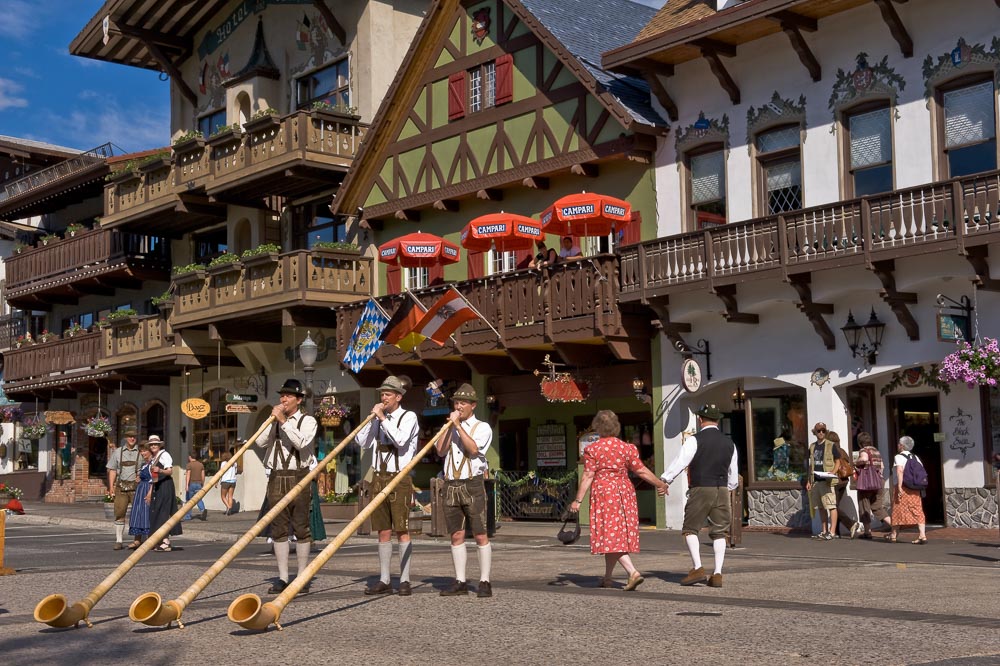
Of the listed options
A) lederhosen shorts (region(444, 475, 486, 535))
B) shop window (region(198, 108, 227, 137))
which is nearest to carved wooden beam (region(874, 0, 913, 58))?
lederhosen shorts (region(444, 475, 486, 535))

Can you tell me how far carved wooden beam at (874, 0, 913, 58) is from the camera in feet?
67.3

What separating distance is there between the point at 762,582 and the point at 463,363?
15691 mm

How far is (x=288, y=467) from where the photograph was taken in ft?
38.8

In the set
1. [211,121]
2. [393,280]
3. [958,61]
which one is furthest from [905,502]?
[211,121]

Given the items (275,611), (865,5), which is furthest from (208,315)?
(275,611)

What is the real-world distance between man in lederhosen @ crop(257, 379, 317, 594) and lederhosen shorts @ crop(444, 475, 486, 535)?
1.25 metres

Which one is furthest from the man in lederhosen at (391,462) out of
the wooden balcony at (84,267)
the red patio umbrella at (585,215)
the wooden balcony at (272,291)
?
the wooden balcony at (84,267)

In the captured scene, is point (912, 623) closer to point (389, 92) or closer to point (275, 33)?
point (389, 92)

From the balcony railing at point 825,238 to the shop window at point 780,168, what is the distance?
4.26ft

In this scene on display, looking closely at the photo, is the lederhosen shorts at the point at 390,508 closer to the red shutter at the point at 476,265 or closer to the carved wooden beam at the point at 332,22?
the red shutter at the point at 476,265

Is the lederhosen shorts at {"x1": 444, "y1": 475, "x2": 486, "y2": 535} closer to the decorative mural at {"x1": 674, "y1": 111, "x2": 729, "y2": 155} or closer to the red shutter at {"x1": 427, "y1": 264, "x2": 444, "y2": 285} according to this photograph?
the decorative mural at {"x1": 674, "y1": 111, "x2": 729, "y2": 155}

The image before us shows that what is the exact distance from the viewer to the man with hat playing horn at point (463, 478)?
1165 cm

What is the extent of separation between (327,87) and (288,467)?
2195 centimetres

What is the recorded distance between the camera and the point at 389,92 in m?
29.0
